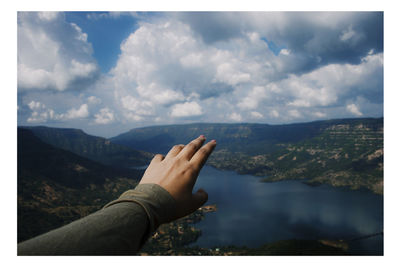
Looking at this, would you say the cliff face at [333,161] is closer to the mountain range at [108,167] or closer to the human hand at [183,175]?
the mountain range at [108,167]

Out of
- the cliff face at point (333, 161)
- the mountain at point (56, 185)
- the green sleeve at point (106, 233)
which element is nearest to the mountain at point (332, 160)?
the cliff face at point (333, 161)

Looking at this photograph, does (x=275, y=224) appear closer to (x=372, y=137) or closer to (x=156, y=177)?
(x=156, y=177)

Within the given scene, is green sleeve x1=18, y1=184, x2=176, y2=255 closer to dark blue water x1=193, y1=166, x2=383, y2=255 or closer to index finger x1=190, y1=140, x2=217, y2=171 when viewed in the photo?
index finger x1=190, y1=140, x2=217, y2=171

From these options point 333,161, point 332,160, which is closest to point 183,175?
point 333,161

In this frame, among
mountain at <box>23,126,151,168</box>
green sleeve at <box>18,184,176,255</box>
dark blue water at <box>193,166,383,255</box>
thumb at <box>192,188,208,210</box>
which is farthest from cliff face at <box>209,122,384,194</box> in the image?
green sleeve at <box>18,184,176,255</box>

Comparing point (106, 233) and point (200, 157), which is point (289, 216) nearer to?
point (200, 157)

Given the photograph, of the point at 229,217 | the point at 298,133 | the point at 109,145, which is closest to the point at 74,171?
the point at 229,217
